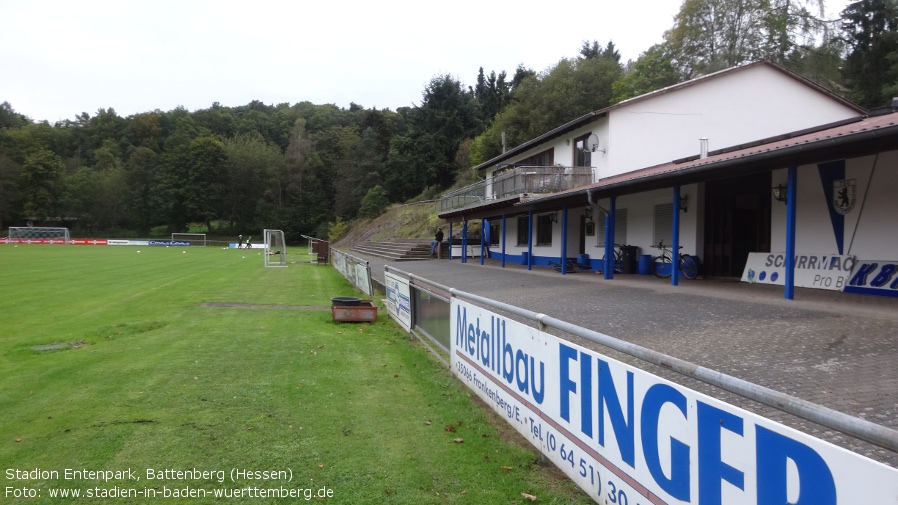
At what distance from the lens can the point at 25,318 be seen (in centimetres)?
1164

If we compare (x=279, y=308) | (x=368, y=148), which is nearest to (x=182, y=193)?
(x=368, y=148)

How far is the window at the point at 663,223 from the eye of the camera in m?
18.6

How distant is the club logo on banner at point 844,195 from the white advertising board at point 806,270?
1.12 m

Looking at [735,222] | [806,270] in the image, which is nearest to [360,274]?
[735,222]

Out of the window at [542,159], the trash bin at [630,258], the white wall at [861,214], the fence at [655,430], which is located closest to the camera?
the fence at [655,430]

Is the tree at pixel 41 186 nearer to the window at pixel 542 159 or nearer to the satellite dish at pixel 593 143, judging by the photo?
the window at pixel 542 159

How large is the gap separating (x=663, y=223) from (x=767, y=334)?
11.5 metres

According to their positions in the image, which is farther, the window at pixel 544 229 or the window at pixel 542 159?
the window at pixel 542 159

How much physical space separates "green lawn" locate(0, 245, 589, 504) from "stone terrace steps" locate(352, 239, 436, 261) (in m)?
24.6

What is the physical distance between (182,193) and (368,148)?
1203 inches

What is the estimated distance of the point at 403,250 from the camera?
121 feet

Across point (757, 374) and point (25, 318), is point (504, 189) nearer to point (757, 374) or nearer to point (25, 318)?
point (25, 318)

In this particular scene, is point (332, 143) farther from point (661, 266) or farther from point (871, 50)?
point (661, 266)

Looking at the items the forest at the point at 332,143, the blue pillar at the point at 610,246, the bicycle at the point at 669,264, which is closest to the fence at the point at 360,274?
the blue pillar at the point at 610,246
